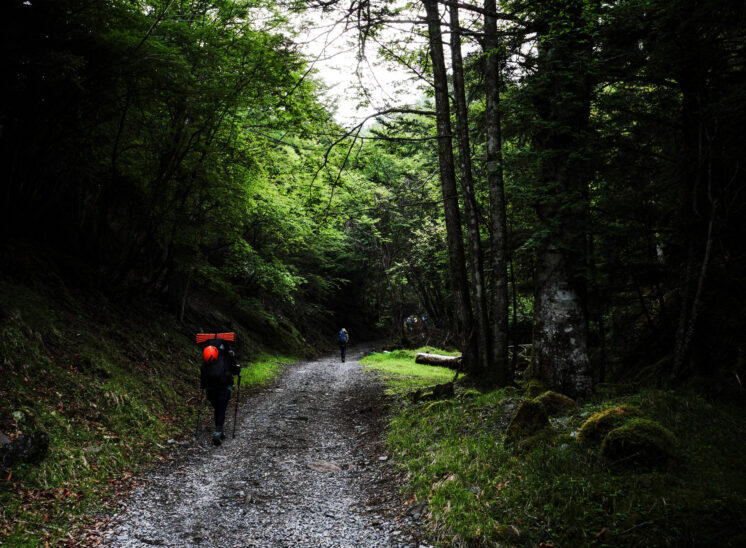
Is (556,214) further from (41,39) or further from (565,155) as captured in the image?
(41,39)

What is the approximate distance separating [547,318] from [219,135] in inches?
354

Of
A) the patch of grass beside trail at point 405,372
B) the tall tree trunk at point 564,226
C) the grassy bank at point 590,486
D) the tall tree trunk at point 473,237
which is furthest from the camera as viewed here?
the patch of grass beside trail at point 405,372

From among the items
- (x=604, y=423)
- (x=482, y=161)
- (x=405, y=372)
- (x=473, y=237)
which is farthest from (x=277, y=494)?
(x=405, y=372)

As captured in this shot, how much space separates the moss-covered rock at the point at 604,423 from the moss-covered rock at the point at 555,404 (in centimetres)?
90

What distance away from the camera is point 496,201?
8445 mm

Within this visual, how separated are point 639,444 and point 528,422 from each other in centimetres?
142

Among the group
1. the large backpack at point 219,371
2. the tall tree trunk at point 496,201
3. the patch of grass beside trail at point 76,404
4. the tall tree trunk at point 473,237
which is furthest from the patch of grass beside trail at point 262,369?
the tall tree trunk at point 496,201

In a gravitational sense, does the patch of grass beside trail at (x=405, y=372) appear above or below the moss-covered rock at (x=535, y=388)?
below

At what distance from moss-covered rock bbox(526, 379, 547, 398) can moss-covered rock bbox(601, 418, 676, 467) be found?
215 cm

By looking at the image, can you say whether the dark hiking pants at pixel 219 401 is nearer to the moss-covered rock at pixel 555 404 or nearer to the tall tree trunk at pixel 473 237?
the moss-covered rock at pixel 555 404

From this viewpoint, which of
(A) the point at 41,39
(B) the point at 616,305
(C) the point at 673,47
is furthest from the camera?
(B) the point at 616,305

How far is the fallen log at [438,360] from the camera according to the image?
1670cm

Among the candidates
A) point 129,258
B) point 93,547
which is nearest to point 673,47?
point 93,547

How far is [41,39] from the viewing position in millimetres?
6020
